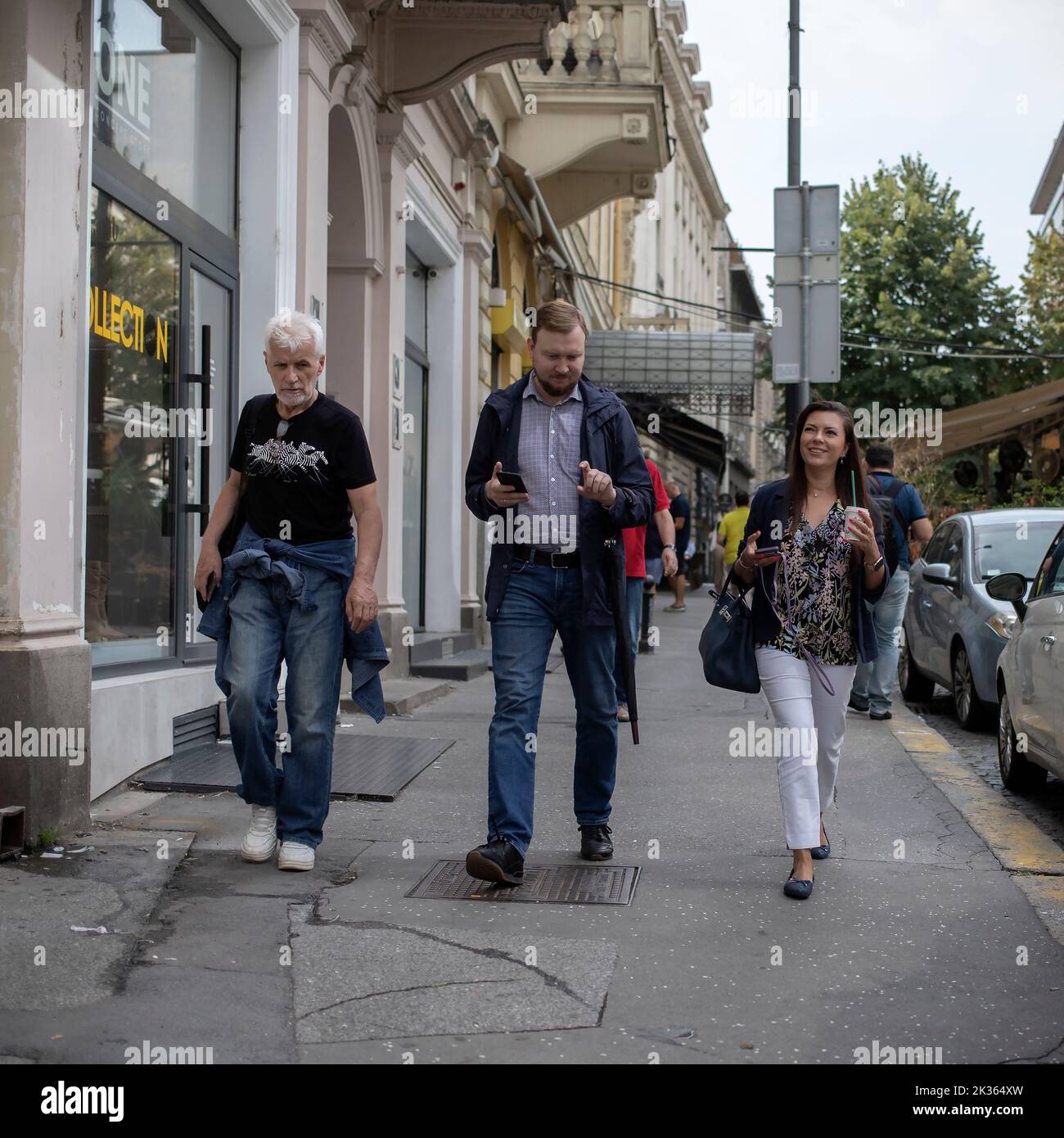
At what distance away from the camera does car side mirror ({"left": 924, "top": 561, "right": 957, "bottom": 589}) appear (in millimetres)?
10312

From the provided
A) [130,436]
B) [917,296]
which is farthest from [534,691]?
[917,296]

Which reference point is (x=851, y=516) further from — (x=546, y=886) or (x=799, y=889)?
(x=546, y=886)

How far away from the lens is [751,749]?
28.5 feet

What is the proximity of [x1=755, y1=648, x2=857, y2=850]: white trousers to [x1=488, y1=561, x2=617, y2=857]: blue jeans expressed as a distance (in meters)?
0.59

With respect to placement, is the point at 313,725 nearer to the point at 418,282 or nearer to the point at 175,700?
the point at 175,700

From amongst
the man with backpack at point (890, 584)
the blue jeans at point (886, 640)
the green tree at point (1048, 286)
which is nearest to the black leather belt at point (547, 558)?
the man with backpack at point (890, 584)

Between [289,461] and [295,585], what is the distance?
0.44 meters

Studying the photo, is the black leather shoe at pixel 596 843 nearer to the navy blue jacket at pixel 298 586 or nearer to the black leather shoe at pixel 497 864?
the black leather shoe at pixel 497 864

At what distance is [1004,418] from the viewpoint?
72.6 feet

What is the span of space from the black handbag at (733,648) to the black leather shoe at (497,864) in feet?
3.14
